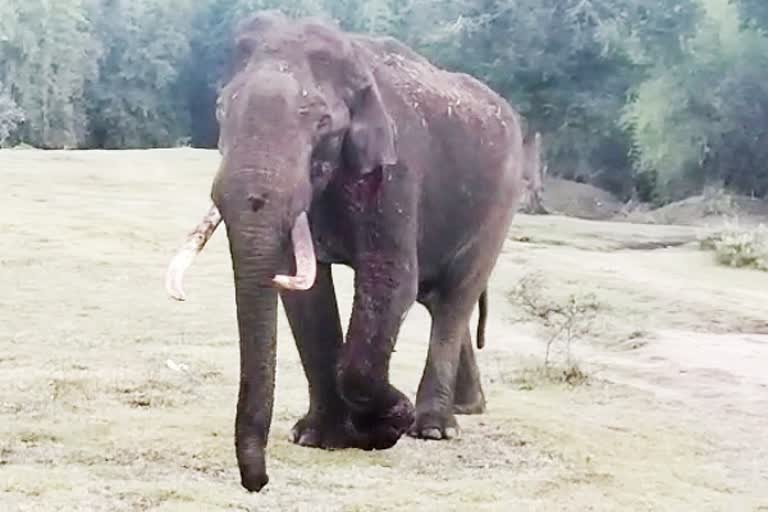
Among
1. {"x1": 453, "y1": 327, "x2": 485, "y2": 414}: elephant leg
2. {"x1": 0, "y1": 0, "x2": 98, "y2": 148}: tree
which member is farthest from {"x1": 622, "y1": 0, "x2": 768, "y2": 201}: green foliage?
{"x1": 453, "y1": 327, "x2": 485, "y2": 414}: elephant leg

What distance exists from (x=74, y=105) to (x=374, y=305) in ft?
81.9

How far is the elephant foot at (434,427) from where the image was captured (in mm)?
6492

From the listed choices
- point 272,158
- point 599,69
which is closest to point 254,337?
point 272,158

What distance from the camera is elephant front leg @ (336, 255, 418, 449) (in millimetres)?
5750

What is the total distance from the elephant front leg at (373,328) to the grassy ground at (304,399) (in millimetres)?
278

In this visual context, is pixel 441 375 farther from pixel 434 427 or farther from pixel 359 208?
pixel 359 208

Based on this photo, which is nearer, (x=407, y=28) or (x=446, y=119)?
(x=446, y=119)

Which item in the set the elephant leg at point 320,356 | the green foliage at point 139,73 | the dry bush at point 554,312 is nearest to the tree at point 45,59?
the green foliage at point 139,73

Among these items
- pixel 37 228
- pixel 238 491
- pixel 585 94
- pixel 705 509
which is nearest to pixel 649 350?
pixel 705 509

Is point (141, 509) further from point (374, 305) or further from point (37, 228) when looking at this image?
point (37, 228)

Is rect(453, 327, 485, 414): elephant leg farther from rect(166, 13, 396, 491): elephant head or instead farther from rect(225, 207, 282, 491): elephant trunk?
rect(225, 207, 282, 491): elephant trunk

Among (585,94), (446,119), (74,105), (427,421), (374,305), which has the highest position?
(446,119)

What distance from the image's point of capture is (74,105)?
97.7 ft

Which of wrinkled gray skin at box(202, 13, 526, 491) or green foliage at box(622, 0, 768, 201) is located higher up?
wrinkled gray skin at box(202, 13, 526, 491)
